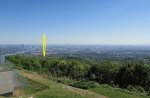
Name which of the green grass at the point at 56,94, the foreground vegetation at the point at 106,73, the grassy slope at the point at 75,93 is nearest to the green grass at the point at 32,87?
the grassy slope at the point at 75,93

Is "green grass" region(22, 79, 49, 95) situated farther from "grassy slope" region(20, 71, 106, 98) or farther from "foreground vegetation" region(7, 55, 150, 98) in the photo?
"foreground vegetation" region(7, 55, 150, 98)

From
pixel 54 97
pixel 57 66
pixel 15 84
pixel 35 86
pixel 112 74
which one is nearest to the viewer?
pixel 54 97

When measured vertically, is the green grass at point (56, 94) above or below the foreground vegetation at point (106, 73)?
above

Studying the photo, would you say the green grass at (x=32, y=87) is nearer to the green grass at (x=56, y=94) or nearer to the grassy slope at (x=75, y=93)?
the grassy slope at (x=75, y=93)

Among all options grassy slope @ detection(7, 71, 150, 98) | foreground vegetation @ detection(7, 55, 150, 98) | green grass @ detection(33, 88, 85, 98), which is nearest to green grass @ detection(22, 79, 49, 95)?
grassy slope @ detection(7, 71, 150, 98)

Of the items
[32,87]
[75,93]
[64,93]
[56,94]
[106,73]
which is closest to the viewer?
[56,94]

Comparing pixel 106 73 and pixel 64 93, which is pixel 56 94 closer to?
pixel 64 93

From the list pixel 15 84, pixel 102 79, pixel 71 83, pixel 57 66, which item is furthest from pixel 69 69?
pixel 15 84

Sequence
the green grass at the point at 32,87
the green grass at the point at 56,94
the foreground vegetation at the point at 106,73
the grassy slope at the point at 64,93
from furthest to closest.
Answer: the foreground vegetation at the point at 106,73
the green grass at the point at 32,87
the grassy slope at the point at 64,93
the green grass at the point at 56,94

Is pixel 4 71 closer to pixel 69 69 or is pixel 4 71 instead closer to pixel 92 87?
pixel 92 87

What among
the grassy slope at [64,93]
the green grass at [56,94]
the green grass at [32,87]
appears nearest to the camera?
the green grass at [56,94]

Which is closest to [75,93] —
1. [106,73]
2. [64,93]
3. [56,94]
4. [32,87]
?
[64,93]
